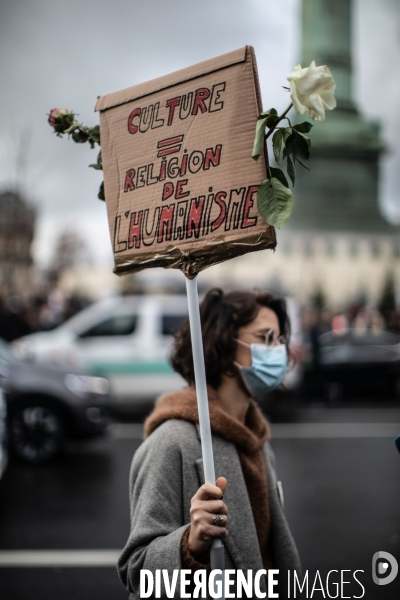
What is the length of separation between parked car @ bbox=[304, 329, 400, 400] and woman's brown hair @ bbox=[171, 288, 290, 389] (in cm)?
1268

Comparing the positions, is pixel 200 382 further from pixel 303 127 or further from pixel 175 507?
pixel 303 127

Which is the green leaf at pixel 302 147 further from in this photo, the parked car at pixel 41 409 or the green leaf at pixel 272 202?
the parked car at pixel 41 409

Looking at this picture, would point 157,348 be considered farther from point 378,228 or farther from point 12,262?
point 378,228

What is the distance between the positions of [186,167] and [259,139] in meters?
0.29

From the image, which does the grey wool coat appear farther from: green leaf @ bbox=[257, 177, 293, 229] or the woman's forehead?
green leaf @ bbox=[257, 177, 293, 229]

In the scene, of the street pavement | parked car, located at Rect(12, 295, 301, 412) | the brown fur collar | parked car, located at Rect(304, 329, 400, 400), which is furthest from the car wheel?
parked car, located at Rect(304, 329, 400, 400)

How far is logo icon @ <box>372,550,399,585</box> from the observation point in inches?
166

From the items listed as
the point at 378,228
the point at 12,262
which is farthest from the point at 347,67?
the point at 12,262

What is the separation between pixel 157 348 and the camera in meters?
12.2

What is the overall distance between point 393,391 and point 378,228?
5104 cm

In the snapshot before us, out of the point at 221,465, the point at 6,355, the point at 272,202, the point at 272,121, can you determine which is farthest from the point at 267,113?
the point at 6,355

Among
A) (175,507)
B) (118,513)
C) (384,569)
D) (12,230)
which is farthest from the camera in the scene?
(12,230)

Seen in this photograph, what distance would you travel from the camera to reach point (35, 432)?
8.60 meters

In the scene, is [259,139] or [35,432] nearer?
[259,139]
